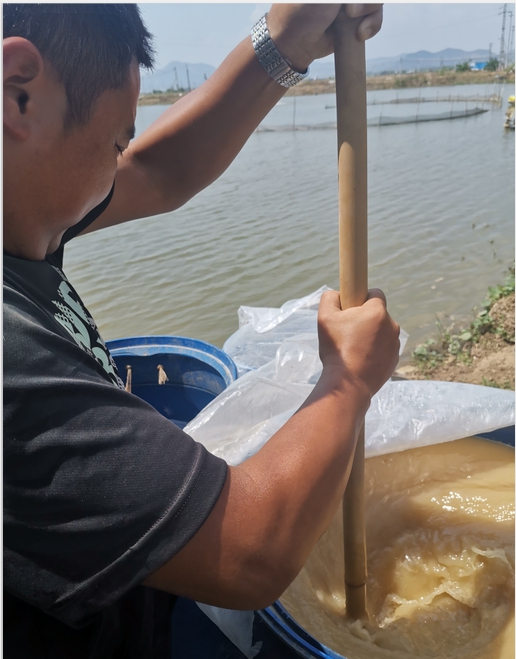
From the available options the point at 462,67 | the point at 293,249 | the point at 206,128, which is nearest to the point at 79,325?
the point at 206,128

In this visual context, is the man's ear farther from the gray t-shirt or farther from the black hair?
the gray t-shirt

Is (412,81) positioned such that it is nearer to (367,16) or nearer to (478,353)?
(478,353)

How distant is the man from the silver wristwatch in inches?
13.8

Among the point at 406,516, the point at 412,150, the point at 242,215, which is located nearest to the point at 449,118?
the point at 412,150

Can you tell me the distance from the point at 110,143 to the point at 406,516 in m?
1.41

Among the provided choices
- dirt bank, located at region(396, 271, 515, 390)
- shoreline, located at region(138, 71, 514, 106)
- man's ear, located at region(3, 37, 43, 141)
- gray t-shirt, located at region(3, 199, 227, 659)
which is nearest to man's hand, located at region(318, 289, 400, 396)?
gray t-shirt, located at region(3, 199, 227, 659)

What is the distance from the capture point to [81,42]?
0.78m

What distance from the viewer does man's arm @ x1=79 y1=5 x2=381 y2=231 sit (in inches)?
A: 53.0

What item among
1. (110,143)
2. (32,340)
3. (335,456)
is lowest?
(335,456)

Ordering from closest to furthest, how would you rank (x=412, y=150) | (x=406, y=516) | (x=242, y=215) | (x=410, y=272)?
1. (x=406, y=516)
2. (x=410, y=272)
3. (x=242, y=215)
4. (x=412, y=150)

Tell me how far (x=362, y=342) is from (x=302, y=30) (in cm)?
77

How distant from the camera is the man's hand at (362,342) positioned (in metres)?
1.00

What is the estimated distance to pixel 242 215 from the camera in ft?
28.9

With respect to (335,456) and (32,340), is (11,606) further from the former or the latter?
(335,456)
